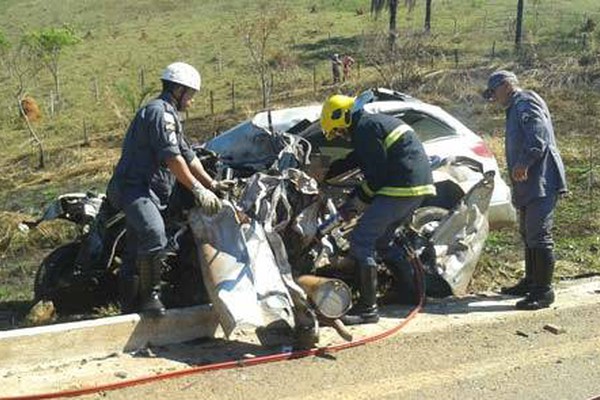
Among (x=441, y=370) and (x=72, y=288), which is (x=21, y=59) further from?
(x=441, y=370)

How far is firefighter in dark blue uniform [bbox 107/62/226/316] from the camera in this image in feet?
19.7

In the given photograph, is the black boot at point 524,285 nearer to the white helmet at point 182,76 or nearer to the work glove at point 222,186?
the work glove at point 222,186

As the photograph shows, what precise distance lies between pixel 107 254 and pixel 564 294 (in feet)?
12.6

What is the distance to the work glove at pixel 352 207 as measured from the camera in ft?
22.7

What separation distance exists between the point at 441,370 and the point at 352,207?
68.6 inches

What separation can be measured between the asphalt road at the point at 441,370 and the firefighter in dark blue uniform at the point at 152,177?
97 centimetres

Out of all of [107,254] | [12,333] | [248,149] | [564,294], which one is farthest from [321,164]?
[12,333]

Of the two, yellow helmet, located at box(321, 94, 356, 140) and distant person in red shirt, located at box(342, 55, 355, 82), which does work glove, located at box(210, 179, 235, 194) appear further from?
distant person in red shirt, located at box(342, 55, 355, 82)

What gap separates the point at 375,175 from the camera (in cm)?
665

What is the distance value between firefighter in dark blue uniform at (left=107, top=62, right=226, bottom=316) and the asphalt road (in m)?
0.97

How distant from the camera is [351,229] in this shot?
7.09 meters

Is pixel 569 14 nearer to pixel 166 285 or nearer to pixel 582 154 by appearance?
pixel 582 154

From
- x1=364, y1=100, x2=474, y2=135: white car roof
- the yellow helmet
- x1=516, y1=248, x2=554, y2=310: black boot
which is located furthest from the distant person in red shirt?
the yellow helmet

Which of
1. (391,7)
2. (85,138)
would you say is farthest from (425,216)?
(391,7)
